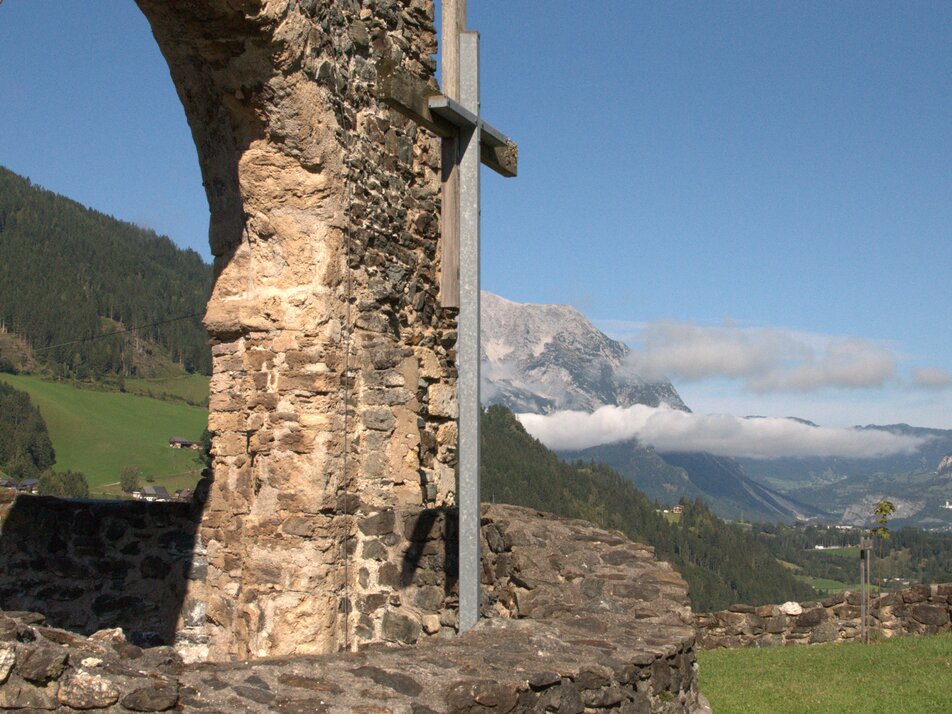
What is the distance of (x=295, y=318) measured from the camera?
693 centimetres

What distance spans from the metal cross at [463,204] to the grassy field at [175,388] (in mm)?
84081

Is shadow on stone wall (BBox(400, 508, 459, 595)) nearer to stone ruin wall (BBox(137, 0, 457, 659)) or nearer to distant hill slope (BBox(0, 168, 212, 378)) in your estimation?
stone ruin wall (BBox(137, 0, 457, 659))

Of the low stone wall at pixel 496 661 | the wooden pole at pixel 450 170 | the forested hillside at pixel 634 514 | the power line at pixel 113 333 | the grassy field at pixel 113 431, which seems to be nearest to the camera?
the low stone wall at pixel 496 661

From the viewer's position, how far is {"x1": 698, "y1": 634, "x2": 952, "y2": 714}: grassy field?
8570mm

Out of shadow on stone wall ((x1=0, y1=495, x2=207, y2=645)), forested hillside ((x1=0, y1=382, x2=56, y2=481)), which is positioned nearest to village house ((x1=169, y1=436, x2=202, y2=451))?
forested hillside ((x1=0, y1=382, x2=56, y2=481))

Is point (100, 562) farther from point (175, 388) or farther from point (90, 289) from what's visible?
point (90, 289)

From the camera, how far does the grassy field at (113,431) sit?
68.0 metres

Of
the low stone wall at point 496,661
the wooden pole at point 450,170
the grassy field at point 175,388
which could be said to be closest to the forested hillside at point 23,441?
the grassy field at point 175,388

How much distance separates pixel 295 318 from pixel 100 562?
2.38m

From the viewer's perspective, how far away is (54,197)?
122 meters

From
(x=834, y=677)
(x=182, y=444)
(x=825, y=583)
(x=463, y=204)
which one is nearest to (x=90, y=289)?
(x=182, y=444)

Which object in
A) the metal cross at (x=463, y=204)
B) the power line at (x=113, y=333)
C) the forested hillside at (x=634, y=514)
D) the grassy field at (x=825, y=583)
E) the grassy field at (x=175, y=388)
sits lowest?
the grassy field at (x=825, y=583)

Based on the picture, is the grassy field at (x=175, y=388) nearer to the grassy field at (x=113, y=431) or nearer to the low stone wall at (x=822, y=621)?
the grassy field at (x=113, y=431)

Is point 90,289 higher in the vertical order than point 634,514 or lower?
higher
